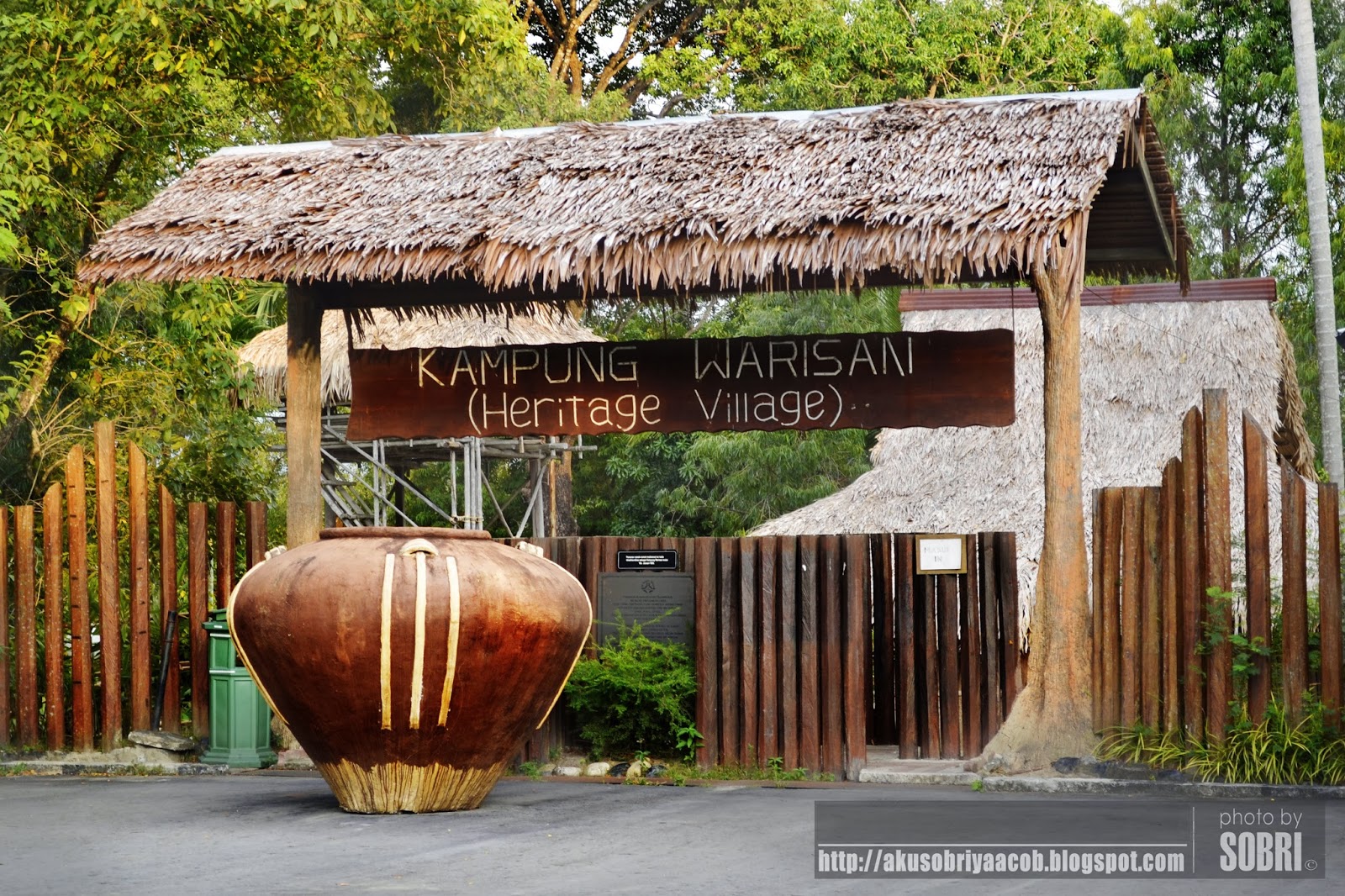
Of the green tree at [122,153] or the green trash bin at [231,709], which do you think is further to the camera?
the green tree at [122,153]

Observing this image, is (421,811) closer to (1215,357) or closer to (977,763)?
(977,763)

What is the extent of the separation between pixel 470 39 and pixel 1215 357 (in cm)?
766

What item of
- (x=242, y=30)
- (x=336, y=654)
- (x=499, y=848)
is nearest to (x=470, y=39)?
(x=242, y=30)

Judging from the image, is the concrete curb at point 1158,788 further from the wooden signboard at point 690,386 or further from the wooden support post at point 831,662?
the wooden signboard at point 690,386

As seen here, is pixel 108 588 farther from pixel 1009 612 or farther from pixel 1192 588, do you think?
pixel 1192 588

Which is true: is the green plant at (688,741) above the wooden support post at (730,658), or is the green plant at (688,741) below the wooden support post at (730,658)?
below

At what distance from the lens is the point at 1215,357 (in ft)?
50.1

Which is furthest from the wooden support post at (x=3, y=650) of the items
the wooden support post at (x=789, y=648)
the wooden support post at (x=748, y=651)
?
the wooden support post at (x=789, y=648)

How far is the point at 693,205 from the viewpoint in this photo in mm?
9266

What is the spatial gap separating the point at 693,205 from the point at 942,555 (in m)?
2.56

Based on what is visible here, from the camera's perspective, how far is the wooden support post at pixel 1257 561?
8.65 metres

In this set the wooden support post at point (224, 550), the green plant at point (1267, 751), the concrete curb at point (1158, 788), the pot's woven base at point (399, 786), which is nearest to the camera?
the pot's woven base at point (399, 786)

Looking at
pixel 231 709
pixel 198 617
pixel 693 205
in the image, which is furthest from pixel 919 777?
pixel 198 617

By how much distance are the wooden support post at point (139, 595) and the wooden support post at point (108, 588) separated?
0.10 m
